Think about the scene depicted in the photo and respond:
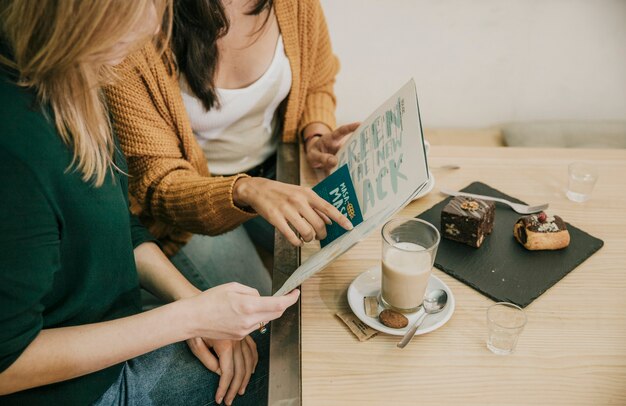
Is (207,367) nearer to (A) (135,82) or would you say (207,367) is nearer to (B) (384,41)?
(A) (135,82)

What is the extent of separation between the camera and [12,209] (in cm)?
69

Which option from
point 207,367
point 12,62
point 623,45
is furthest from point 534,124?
point 12,62

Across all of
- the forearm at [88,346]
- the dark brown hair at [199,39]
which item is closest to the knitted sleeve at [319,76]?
the dark brown hair at [199,39]

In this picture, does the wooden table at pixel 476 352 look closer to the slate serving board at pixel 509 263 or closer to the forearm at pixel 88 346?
the slate serving board at pixel 509 263

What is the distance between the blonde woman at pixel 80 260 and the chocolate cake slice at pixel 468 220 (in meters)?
0.35

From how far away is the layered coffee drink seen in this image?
34.2 inches

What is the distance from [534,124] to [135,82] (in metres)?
1.48

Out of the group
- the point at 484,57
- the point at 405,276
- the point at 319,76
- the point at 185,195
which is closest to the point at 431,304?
the point at 405,276

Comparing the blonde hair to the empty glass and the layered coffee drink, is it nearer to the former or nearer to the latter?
the layered coffee drink

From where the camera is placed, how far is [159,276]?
1.12 metres

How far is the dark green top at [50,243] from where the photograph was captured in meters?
0.70

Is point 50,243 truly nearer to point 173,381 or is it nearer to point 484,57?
point 173,381

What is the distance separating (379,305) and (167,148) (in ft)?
2.01

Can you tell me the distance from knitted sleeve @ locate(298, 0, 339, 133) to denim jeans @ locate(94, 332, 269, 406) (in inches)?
27.6
